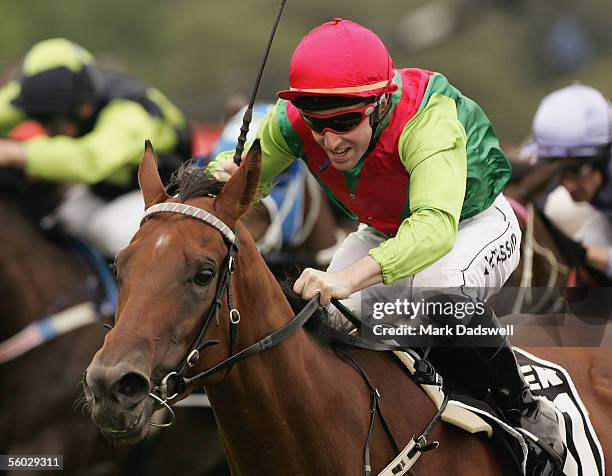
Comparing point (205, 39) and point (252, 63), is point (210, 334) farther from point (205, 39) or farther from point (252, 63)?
point (205, 39)

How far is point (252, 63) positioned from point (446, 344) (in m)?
15.3

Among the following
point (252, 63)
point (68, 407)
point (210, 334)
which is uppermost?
point (210, 334)

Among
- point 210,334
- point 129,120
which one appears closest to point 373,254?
point 210,334

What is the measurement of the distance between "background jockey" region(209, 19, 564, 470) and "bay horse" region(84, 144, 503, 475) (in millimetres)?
192

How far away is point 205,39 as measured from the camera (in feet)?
63.9

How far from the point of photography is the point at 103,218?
588cm

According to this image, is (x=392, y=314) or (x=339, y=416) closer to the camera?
(x=339, y=416)

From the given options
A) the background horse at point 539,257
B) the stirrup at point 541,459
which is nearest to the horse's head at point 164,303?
the stirrup at point 541,459

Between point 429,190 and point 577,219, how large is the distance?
3537 mm


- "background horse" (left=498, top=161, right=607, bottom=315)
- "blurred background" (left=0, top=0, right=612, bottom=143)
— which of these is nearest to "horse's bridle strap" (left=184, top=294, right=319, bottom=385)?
"background horse" (left=498, top=161, right=607, bottom=315)

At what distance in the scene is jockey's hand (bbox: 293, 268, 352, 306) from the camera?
2891 millimetres

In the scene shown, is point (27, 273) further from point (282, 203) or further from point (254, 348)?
point (254, 348)

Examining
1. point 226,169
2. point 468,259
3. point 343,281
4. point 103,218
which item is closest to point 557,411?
point 468,259

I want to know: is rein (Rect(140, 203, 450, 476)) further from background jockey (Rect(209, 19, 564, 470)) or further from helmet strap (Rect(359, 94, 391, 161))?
helmet strap (Rect(359, 94, 391, 161))
